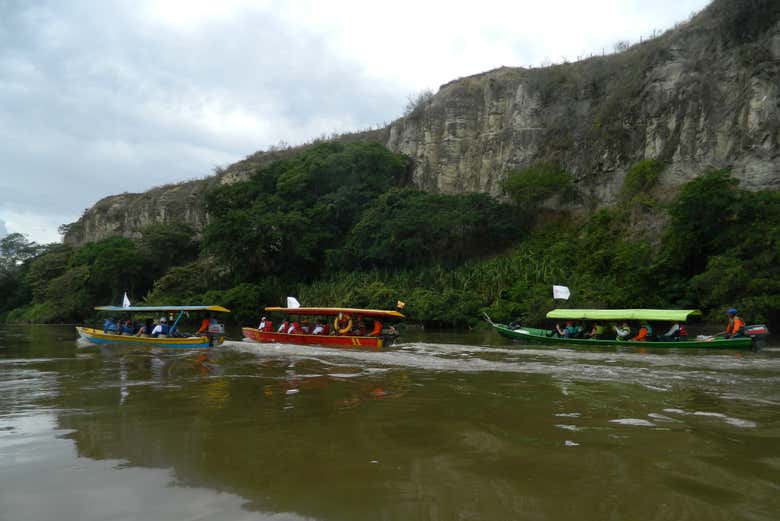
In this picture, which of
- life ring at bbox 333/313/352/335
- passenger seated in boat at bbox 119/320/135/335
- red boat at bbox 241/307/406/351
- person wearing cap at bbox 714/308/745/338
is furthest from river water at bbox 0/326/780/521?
passenger seated in boat at bbox 119/320/135/335

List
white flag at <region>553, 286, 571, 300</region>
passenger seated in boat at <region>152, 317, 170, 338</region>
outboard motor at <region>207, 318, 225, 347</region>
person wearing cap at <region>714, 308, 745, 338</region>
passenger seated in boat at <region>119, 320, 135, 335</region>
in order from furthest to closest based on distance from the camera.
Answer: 1. passenger seated in boat at <region>119, 320, 135, 335</region>
2. white flag at <region>553, 286, 571, 300</region>
3. passenger seated in boat at <region>152, 317, 170, 338</region>
4. outboard motor at <region>207, 318, 225, 347</region>
5. person wearing cap at <region>714, 308, 745, 338</region>

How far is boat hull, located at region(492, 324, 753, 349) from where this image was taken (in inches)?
576

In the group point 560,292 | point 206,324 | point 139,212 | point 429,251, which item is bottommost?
point 206,324

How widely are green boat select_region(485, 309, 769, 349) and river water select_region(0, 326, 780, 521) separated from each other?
3.97 m

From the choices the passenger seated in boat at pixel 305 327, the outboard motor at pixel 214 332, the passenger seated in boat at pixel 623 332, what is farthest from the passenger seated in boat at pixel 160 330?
the passenger seated in boat at pixel 623 332

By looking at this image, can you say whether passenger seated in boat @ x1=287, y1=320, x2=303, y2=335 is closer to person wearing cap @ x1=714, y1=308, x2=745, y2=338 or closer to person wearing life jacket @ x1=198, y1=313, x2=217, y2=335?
person wearing life jacket @ x1=198, y1=313, x2=217, y2=335

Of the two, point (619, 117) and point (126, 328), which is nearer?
point (126, 328)

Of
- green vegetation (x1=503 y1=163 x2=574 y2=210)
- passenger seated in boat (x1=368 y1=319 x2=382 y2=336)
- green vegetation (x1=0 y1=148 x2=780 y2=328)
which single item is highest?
green vegetation (x1=503 y1=163 x2=574 y2=210)

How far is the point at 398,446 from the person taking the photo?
5.41 meters

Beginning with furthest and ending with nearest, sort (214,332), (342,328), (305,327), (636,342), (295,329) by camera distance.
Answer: (295,329) < (305,327) < (214,332) < (342,328) < (636,342)

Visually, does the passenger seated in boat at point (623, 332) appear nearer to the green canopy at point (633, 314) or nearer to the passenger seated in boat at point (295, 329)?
the green canopy at point (633, 314)

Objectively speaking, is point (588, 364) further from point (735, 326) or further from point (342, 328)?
point (342, 328)

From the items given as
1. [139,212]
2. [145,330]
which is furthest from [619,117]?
[139,212]

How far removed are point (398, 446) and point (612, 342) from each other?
1321 centimetres
